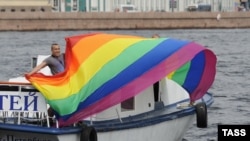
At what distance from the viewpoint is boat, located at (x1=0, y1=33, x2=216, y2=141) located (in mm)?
14094

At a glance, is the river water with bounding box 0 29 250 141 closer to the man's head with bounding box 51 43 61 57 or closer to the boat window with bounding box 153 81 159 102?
the boat window with bounding box 153 81 159 102

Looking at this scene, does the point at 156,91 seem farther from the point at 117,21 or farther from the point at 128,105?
the point at 117,21

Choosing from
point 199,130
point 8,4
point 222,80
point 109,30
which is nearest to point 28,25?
point 109,30

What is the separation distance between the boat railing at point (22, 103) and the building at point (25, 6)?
87468 millimetres

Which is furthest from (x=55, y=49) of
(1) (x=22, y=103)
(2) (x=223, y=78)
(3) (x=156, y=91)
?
(2) (x=223, y=78)

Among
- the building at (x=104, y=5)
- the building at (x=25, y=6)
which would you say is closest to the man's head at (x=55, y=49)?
the building at (x=25, y=6)

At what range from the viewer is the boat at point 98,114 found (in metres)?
14.1

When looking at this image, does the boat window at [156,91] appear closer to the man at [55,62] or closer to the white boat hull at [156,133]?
the white boat hull at [156,133]

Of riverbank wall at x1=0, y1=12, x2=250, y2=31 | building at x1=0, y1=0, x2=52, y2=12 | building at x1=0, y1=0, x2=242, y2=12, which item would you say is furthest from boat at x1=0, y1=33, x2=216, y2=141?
building at x1=0, y1=0, x2=242, y2=12

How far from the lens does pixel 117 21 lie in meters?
89.8

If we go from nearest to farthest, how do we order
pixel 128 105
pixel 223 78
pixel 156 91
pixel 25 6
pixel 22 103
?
pixel 22 103 < pixel 128 105 < pixel 156 91 < pixel 223 78 < pixel 25 6

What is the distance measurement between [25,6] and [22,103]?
89888 millimetres

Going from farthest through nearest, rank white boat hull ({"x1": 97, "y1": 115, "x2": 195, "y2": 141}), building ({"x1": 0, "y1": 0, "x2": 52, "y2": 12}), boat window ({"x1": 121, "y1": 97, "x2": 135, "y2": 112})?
building ({"x1": 0, "y1": 0, "x2": 52, "y2": 12}), boat window ({"x1": 121, "y1": 97, "x2": 135, "y2": 112}), white boat hull ({"x1": 97, "y1": 115, "x2": 195, "y2": 141})

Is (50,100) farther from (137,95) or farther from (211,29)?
(211,29)
